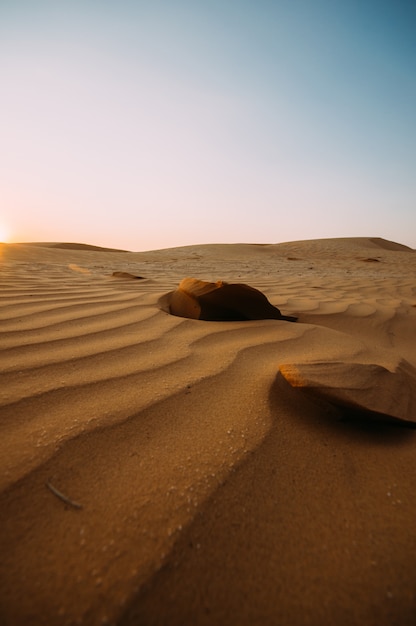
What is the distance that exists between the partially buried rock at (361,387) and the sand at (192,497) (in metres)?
0.03

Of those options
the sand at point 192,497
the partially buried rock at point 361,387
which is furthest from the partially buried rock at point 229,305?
the partially buried rock at point 361,387

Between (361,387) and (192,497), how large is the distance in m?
0.59

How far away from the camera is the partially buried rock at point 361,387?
2.87 ft

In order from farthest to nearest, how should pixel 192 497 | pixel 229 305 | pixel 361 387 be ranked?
pixel 229 305 < pixel 361 387 < pixel 192 497

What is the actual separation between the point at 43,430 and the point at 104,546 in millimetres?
334

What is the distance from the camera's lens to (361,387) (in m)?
0.92

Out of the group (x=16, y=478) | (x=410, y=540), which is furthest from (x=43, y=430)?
(x=410, y=540)

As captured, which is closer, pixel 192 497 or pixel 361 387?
pixel 192 497

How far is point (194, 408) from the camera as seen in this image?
0.89 m

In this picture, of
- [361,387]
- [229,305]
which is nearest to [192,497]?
[361,387]

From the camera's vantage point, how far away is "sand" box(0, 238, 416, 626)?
1.47 ft

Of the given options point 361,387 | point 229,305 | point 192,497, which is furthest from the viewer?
point 229,305

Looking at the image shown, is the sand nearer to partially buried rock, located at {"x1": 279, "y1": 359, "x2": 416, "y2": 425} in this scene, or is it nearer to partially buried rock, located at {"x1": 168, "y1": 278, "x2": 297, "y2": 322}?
partially buried rock, located at {"x1": 279, "y1": 359, "x2": 416, "y2": 425}

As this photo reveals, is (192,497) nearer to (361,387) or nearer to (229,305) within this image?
(361,387)
